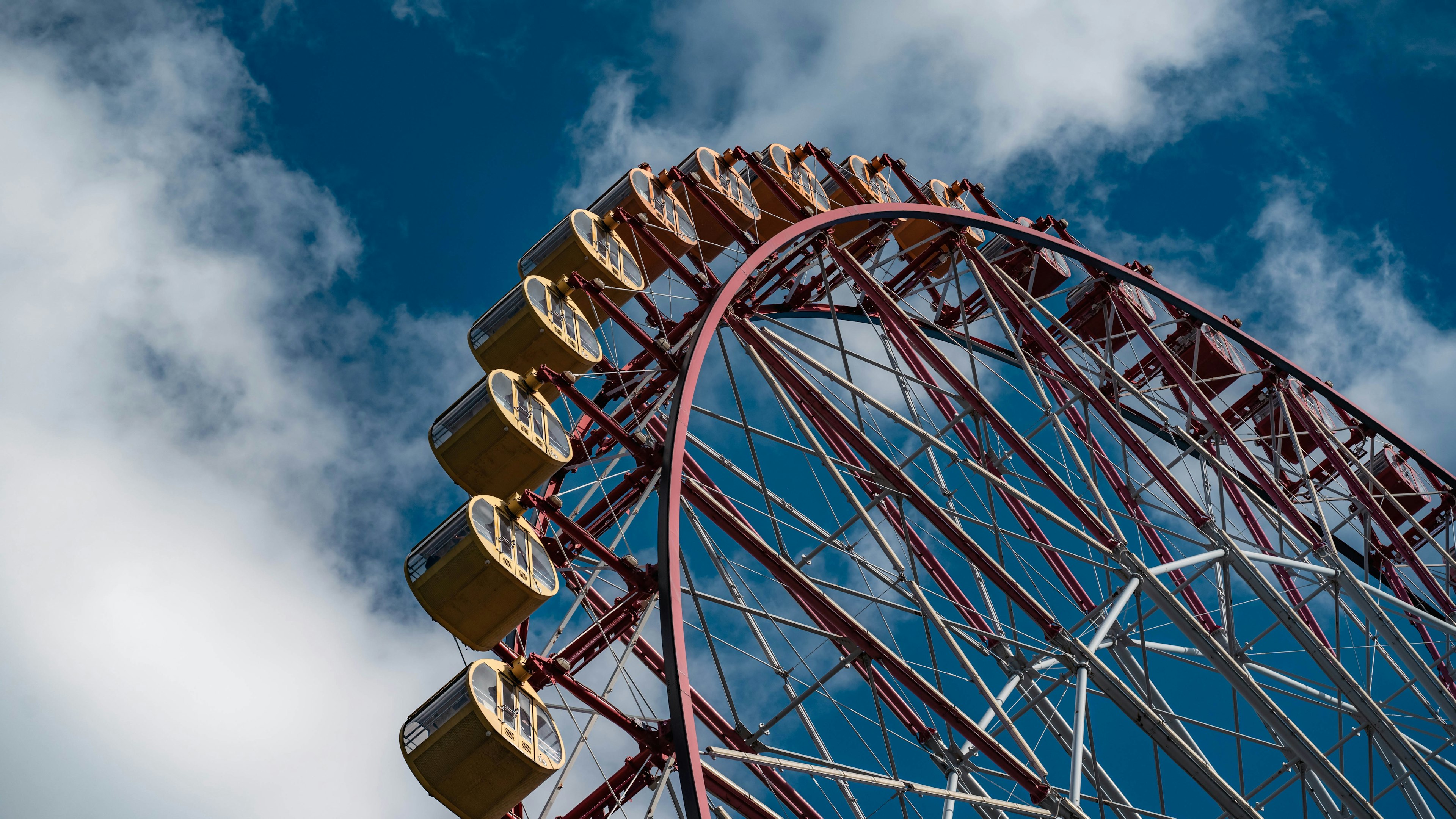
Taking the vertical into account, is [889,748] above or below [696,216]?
below

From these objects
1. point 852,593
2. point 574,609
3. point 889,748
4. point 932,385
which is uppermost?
point 932,385

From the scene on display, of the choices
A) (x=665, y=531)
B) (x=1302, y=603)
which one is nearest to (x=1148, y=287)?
(x=1302, y=603)

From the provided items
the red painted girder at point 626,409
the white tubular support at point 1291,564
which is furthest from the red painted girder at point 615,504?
the white tubular support at point 1291,564

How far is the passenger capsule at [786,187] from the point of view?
1956 cm

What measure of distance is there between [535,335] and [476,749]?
212 inches

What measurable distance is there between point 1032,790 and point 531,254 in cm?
958

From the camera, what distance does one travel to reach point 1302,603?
58.1 feet

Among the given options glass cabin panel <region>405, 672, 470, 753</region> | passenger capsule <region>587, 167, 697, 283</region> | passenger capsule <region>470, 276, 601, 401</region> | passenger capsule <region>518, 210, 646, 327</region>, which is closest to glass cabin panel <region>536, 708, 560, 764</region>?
glass cabin panel <region>405, 672, 470, 753</region>

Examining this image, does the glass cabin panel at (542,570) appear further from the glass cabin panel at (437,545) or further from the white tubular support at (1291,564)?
the white tubular support at (1291,564)

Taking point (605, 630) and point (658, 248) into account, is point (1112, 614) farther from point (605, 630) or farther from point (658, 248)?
point (658, 248)

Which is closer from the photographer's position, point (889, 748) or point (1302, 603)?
point (889, 748)

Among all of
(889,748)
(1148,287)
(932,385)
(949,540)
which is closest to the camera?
(889,748)

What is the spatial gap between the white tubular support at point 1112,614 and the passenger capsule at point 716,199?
24.2 ft

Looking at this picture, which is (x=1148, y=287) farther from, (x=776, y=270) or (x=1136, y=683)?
(x=1136, y=683)
